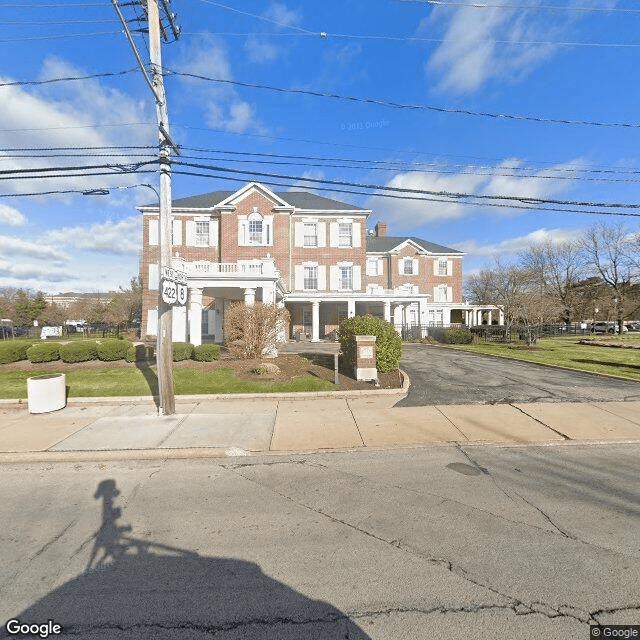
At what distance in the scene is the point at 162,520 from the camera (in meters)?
3.59

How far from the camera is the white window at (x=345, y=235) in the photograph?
2602cm

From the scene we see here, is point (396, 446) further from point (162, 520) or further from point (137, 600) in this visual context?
point (137, 600)

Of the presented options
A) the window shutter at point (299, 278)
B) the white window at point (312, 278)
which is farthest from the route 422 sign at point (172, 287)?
the white window at point (312, 278)

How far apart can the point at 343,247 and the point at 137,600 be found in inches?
990

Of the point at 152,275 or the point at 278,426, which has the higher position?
the point at 152,275

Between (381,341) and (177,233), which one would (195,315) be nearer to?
(381,341)

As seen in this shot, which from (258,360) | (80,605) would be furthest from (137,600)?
(258,360)

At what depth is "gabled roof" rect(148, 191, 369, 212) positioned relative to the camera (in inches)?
977

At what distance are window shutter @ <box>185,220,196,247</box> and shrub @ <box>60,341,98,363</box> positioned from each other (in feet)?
45.1

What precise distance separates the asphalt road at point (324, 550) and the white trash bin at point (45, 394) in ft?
10.7

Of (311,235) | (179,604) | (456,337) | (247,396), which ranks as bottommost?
(179,604)

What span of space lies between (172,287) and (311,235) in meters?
19.8

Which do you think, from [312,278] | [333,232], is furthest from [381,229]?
[312,278]

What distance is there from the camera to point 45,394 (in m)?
7.60
